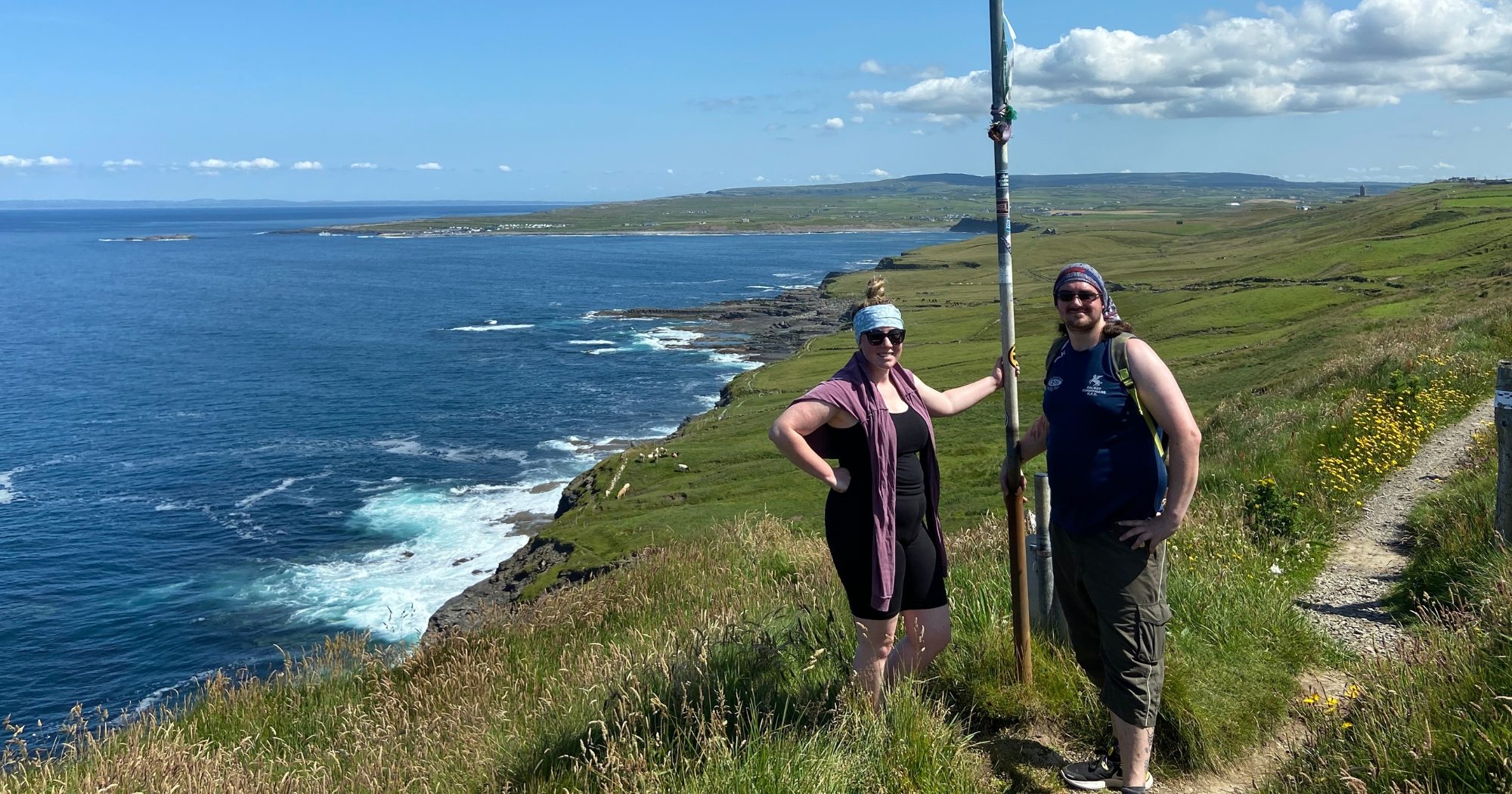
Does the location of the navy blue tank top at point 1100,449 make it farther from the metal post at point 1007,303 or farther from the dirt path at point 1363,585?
the dirt path at point 1363,585

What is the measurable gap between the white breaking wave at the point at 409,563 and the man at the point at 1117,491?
2678cm

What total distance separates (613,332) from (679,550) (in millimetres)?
85823

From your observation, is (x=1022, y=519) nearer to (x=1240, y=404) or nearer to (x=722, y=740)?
(x=722, y=740)

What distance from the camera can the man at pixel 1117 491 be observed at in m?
4.73

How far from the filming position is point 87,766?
616cm

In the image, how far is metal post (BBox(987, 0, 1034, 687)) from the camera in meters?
5.53

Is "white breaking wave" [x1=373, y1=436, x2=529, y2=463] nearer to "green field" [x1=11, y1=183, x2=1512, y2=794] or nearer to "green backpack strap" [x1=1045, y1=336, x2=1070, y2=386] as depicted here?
"green field" [x1=11, y1=183, x2=1512, y2=794]

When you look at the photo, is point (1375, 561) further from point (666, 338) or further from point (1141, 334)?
point (666, 338)

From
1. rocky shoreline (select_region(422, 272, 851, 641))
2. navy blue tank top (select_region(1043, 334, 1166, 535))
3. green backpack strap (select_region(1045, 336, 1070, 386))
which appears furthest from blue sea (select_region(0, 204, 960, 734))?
navy blue tank top (select_region(1043, 334, 1166, 535))

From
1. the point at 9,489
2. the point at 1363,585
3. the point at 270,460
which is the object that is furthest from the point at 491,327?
the point at 1363,585

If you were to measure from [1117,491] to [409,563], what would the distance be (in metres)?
35.4

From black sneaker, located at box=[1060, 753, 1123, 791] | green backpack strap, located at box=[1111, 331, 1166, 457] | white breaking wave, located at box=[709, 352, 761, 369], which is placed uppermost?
green backpack strap, located at box=[1111, 331, 1166, 457]

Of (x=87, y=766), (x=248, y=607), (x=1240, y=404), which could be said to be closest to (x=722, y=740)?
(x=87, y=766)

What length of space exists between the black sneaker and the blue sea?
627 inches
